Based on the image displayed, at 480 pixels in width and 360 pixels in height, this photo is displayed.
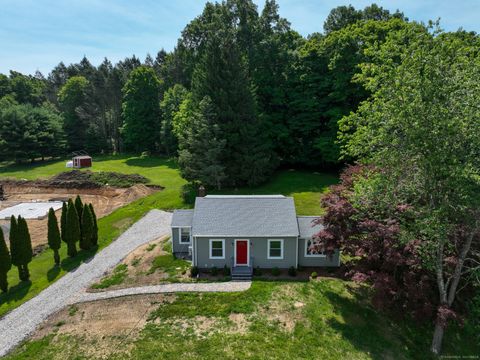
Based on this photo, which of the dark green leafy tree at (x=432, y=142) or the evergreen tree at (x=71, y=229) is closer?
the dark green leafy tree at (x=432, y=142)

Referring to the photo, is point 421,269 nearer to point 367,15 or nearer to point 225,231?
point 225,231

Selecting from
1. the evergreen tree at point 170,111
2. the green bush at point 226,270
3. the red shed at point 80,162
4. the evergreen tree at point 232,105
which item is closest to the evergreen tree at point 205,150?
the evergreen tree at point 232,105

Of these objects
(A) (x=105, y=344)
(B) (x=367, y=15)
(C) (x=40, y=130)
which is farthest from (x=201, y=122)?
(C) (x=40, y=130)

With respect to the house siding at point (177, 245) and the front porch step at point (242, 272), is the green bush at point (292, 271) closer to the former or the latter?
the front porch step at point (242, 272)

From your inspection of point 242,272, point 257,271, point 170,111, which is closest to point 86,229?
point 242,272

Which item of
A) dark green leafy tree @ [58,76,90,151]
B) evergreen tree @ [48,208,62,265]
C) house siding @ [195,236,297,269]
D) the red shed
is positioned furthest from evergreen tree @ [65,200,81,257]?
dark green leafy tree @ [58,76,90,151]

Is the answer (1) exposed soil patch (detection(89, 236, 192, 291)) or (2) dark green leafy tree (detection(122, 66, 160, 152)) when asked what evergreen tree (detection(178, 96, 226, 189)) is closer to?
(1) exposed soil patch (detection(89, 236, 192, 291))

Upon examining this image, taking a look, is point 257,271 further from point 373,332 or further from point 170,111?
point 170,111
